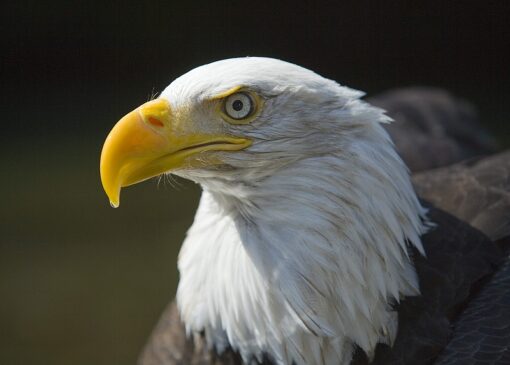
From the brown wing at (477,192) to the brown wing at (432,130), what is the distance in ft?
2.77

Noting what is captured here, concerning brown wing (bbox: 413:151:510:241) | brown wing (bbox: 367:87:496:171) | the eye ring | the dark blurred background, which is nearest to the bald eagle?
the eye ring

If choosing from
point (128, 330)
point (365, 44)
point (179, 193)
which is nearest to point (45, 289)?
point (128, 330)

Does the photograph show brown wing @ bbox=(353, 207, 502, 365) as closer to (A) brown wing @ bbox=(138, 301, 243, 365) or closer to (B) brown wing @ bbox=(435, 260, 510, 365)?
(B) brown wing @ bbox=(435, 260, 510, 365)

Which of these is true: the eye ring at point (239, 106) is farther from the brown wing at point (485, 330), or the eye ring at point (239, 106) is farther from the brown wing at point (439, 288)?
the brown wing at point (485, 330)

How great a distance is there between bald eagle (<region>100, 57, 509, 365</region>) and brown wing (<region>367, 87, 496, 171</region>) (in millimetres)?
1676

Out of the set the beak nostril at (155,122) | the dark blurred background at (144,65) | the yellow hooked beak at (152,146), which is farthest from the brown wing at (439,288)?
the dark blurred background at (144,65)

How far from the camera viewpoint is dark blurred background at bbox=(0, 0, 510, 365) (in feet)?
22.1

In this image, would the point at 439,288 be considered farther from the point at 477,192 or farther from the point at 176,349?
the point at 176,349

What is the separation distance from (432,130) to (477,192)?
1496 millimetres

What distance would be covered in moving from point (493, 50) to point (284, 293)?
21.0ft

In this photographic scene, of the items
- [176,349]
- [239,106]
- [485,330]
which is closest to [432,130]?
[485,330]

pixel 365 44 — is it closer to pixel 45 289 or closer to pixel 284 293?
pixel 45 289

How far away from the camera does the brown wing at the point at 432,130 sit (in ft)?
14.8

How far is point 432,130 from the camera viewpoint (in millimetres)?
4766
